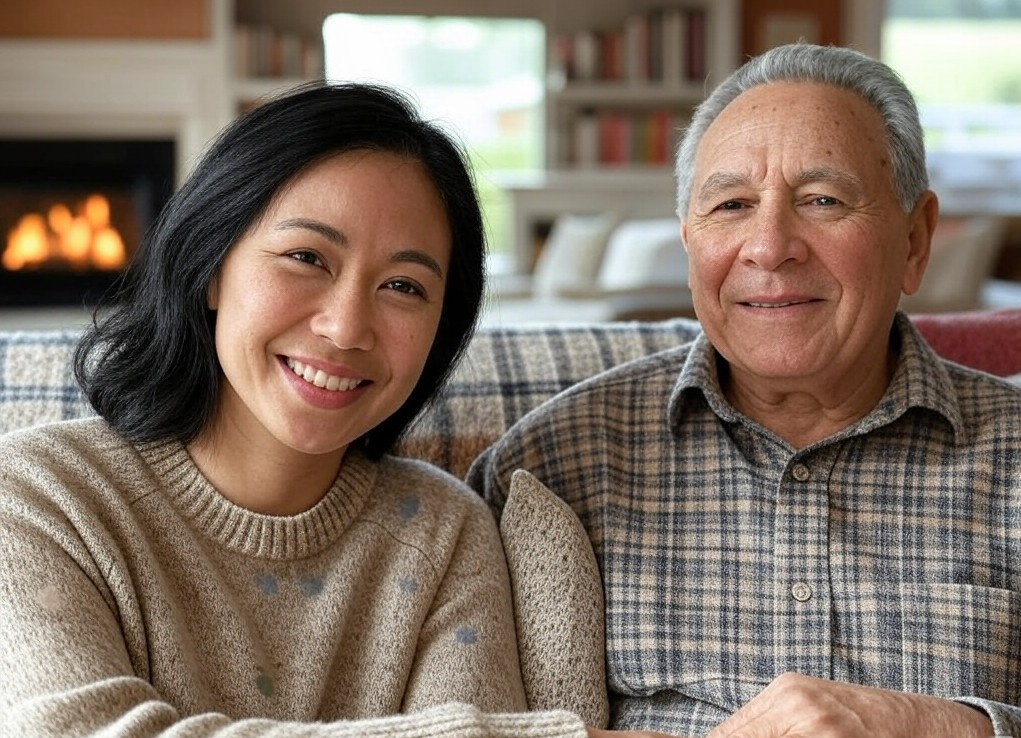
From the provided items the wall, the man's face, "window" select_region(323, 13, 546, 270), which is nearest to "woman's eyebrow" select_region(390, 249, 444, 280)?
the man's face

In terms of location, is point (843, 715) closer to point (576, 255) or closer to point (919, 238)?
point (919, 238)

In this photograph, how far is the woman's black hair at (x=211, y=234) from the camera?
137 cm

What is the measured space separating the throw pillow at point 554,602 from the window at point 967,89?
21.2 feet

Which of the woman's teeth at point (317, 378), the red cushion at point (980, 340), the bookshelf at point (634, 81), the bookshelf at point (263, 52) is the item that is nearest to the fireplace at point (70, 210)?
the bookshelf at point (263, 52)

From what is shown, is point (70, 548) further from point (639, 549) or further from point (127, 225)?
point (127, 225)

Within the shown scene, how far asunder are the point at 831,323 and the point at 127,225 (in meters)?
5.91

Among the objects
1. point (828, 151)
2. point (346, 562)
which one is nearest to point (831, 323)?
point (828, 151)

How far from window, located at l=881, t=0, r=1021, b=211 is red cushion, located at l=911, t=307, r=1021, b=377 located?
230 inches

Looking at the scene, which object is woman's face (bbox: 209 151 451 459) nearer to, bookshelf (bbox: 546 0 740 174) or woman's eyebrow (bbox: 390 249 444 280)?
woman's eyebrow (bbox: 390 249 444 280)

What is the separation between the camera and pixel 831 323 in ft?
5.12

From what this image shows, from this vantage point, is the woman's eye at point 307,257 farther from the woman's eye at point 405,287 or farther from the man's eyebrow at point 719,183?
the man's eyebrow at point 719,183

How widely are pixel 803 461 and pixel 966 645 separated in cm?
27

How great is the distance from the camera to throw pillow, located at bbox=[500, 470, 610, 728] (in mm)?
1493

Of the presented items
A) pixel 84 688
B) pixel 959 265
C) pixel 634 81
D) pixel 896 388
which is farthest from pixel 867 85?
pixel 634 81
